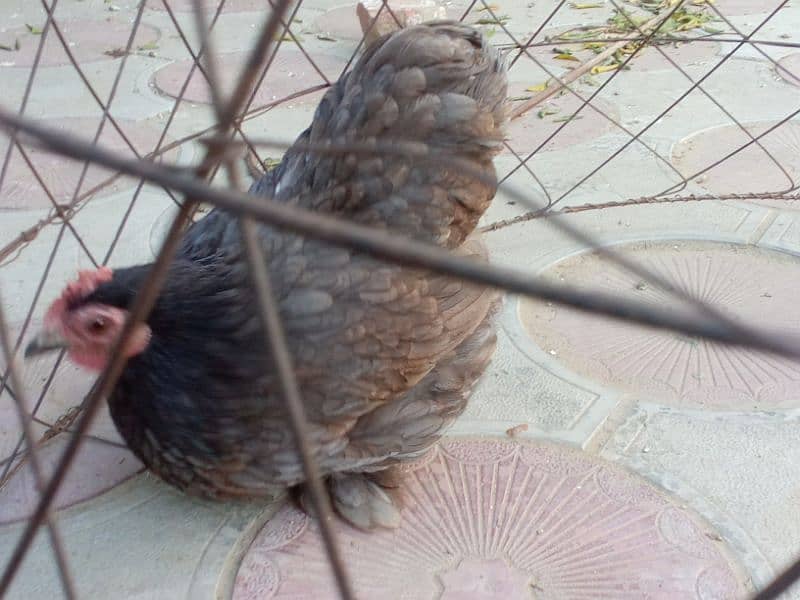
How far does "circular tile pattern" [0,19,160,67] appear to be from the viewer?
4008mm

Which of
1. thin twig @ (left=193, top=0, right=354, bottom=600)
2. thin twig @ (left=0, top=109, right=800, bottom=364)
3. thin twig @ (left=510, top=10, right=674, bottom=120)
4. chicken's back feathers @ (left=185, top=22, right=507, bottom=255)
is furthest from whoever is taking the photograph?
thin twig @ (left=510, top=10, right=674, bottom=120)

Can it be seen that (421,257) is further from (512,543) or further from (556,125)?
(556,125)

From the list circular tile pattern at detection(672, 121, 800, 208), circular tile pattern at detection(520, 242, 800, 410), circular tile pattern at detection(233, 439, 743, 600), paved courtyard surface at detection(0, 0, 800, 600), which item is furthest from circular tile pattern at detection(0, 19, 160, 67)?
circular tile pattern at detection(233, 439, 743, 600)

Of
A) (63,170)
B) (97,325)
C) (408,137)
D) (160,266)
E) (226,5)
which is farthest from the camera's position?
(226,5)

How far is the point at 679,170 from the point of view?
2844 mm

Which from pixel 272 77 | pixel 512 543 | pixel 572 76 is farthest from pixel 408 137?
pixel 272 77

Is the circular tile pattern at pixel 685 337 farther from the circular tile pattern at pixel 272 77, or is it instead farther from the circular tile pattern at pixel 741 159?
the circular tile pattern at pixel 272 77

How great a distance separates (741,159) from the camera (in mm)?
2895

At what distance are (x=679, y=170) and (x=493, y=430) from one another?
1.44 metres

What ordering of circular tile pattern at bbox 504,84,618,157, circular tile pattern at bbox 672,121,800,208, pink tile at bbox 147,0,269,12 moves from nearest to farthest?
1. circular tile pattern at bbox 672,121,800,208
2. circular tile pattern at bbox 504,84,618,157
3. pink tile at bbox 147,0,269,12

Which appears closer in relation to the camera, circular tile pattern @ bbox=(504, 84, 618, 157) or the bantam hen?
the bantam hen

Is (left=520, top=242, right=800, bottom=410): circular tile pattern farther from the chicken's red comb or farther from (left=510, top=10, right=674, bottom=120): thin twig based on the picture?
the chicken's red comb

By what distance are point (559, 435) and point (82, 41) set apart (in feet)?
11.5

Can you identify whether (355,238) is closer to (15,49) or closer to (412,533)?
(412,533)
